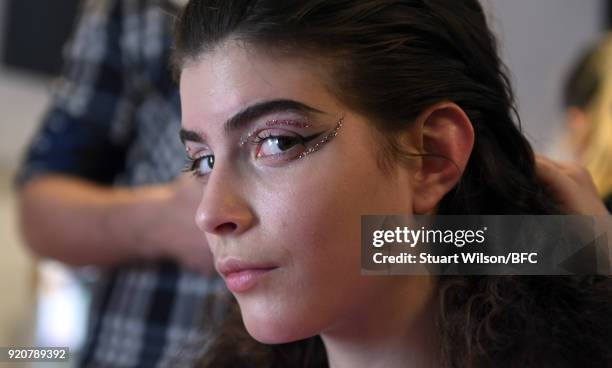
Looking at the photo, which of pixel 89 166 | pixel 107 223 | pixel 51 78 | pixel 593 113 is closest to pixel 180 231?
pixel 107 223

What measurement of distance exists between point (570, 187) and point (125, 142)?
2.08 feet

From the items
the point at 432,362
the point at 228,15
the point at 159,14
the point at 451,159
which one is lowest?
the point at 432,362

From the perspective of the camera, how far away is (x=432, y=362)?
0.63 metres

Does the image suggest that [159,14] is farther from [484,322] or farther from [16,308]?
[16,308]

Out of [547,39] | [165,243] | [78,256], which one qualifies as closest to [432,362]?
[165,243]

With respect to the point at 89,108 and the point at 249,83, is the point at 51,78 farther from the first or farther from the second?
the point at 249,83

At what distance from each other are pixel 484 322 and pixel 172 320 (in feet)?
1.65

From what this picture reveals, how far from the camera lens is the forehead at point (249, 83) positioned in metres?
0.58

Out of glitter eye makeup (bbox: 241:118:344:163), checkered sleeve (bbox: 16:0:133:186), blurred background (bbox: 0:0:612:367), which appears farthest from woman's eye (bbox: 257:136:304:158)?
blurred background (bbox: 0:0:612:367)

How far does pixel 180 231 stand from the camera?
0.94 metres

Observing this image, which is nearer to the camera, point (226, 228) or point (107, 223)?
point (226, 228)

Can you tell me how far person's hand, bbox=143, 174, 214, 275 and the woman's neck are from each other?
1.02 feet

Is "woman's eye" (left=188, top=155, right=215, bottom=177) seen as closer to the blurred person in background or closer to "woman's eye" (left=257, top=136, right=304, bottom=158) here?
"woman's eye" (left=257, top=136, right=304, bottom=158)

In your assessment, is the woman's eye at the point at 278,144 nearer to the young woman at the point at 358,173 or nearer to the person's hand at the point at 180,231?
the young woman at the point at 358,173
